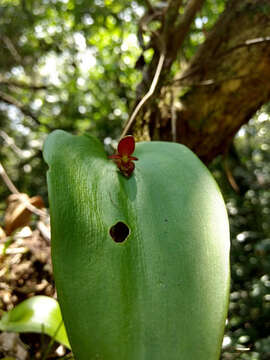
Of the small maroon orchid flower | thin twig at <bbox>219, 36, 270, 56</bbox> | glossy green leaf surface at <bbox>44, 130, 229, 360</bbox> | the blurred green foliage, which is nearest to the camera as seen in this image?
glossy green leaf surface at <bbox>44, 130, 229, 360</bbox>

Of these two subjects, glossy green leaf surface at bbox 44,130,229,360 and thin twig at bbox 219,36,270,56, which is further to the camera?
thin twig at bbox 219,36,270,56

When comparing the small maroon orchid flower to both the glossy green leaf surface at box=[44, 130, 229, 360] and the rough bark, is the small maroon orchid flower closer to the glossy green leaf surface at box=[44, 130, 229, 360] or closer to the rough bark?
the glossy green leaf surface at box=[44, 130, 229, 360]

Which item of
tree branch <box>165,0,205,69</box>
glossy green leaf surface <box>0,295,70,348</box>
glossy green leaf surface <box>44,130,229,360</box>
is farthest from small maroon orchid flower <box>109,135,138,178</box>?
tree branch <box>165,0,205,69</box>

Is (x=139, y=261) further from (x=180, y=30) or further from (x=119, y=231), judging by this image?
(x=180, y=30)

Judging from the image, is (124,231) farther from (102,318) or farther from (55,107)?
(55,107)

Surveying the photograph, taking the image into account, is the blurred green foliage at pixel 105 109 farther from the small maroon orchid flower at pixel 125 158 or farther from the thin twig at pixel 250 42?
the small maroon orchid flower at pixel 125 158

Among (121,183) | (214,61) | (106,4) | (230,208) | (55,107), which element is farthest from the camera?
(55,107)

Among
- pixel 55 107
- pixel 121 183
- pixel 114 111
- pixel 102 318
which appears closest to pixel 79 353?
pixel 102 318

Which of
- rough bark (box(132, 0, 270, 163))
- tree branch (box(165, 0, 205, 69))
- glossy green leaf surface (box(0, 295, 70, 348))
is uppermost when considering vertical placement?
tree branch (box(165, 0, 205, 69))

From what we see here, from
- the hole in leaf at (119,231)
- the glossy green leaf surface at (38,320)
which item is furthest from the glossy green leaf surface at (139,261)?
the glossy green leaf surface at (38,320)
